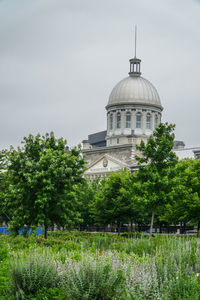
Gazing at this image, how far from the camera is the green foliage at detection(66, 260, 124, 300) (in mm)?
9424

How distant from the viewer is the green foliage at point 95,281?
942 cm

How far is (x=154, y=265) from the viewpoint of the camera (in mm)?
10352

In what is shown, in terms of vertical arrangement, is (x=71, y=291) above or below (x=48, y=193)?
below

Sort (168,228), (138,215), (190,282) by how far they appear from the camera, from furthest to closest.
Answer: (168,228)
(138,215)
(190,282)

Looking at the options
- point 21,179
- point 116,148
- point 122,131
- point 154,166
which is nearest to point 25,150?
point 21,179

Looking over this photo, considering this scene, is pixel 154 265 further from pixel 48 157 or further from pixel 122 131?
pixel 122 131

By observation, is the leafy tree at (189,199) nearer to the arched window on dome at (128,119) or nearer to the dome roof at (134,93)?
the arched window on dome at (128,119)

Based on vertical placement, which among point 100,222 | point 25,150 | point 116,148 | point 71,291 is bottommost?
point 71,291

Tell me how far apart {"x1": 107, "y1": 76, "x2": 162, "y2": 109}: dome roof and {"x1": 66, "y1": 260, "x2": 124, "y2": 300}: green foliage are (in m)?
111

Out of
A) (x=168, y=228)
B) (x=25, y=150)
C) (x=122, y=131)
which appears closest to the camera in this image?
(x=25, y=150)

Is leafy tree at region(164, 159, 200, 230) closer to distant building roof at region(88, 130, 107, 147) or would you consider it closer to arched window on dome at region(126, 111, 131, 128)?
arched window on dome at region(126, 111, 131, 128)

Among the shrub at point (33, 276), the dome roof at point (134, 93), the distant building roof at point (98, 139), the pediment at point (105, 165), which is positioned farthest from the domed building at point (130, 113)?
the shrub at point (33, 276)

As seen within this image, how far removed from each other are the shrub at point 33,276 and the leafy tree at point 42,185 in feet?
71.5

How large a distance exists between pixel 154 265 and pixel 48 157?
78.3 ft
